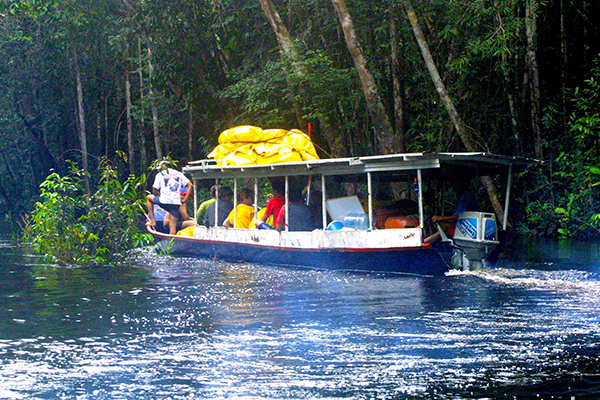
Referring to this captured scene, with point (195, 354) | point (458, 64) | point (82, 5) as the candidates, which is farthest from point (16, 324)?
point (82, 5)

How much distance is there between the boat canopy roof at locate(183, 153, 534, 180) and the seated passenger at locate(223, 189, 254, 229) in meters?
0.62

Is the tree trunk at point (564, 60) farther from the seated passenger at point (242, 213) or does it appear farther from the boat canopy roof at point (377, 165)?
the seated passenger at point (242, 213)

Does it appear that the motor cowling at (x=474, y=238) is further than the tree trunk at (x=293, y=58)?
No

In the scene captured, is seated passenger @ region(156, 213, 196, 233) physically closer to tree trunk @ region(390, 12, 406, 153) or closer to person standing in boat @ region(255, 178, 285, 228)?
person standing in boat @ region(255, 178, 285, 228)

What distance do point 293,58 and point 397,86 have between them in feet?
8.41

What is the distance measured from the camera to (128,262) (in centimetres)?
1361

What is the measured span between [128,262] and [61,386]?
319 inches

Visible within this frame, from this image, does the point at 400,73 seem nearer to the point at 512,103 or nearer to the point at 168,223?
the point at 512,103

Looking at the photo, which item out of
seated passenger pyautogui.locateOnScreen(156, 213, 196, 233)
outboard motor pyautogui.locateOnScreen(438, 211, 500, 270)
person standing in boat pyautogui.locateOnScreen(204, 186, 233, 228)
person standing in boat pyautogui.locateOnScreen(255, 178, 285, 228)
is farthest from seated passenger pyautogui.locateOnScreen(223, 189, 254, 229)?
outboard motor pyautogui.locateOnScreen(438, 211, 500, 270)

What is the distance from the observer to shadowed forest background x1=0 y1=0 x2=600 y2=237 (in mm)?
16719

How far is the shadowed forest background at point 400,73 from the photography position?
658 inches

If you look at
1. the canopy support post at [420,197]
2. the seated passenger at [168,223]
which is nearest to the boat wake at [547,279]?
the canopy support post at [420,197]

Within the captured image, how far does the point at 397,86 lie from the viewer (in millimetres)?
18312

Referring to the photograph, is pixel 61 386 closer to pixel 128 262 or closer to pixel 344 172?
pixel 344 172
